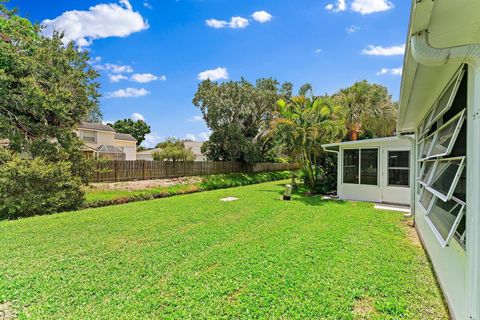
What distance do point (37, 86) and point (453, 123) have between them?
1224 cm

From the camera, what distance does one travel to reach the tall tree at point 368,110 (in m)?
18.0

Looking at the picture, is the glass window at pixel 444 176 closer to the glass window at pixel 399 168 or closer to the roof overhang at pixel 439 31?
the roof overhang at pixel 439 31

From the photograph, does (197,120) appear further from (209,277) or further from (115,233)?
(209,277)

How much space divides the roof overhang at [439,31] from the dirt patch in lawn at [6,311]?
514 centimetres

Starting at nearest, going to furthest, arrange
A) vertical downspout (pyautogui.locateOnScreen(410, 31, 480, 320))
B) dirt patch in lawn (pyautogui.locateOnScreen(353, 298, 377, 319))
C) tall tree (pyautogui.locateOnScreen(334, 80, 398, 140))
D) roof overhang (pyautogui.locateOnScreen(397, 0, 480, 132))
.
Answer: roof overhang (pyautogui.locateOnScreen(397, 0, 480, 132))
vertical downspout (pyautogui.locateOnScreen(410, 31, 480, 320))
dirt patch in lawn (pyautogui.locateOnScreen(353, 298, 377, 319))
tall tree (pyautogui.locateOnScreen(334, 80, 398, 140))

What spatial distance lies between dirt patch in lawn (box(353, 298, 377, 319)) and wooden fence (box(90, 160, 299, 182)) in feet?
42.4

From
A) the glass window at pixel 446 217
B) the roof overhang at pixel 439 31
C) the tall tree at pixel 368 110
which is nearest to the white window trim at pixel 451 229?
the glass window at pixel 446 217

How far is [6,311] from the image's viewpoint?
3.05 metres

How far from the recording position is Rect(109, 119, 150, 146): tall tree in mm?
53513

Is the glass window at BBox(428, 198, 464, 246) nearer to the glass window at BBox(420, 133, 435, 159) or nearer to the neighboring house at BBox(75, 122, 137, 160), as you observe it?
the glass window at BBox(420, 133, 435, 159)

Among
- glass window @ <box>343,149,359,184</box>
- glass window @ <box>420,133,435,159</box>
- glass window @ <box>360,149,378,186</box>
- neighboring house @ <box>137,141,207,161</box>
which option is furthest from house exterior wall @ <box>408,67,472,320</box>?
neighboring house @ <box>137,141,207,161</box>

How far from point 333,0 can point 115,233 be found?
9.98 m

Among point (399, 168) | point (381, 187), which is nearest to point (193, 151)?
point (381, 187)

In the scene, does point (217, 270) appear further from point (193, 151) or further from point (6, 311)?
point (193, 151)
